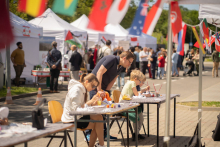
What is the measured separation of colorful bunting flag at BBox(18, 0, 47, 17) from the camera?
7.63 feet

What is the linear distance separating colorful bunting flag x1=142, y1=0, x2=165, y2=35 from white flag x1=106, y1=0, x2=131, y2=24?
1.28 ft

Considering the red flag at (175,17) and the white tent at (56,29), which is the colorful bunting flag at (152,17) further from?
the white tent at (56,29)

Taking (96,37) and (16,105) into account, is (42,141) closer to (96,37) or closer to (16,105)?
(16,105)

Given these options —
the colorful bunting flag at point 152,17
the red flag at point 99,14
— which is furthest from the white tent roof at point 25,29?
the red flag at point 99,14

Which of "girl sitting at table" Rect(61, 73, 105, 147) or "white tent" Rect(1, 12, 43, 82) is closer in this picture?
"girl sitting at table" Rect(61, 73, 105, 147)

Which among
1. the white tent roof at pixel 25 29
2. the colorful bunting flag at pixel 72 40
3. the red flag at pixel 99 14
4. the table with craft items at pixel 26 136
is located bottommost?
the table with craft items at pixel 26 136

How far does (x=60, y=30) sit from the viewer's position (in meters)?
21.0

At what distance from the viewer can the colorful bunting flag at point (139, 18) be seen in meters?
3.17

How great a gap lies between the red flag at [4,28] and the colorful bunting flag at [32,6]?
0.55 meters

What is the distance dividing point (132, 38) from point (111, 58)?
965 inches

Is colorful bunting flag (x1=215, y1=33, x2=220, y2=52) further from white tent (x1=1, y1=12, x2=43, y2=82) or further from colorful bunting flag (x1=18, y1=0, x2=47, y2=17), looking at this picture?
white tent (x1=1, y1=12, x2=43, y2=82)

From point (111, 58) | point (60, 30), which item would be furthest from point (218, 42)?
point (60, 30)

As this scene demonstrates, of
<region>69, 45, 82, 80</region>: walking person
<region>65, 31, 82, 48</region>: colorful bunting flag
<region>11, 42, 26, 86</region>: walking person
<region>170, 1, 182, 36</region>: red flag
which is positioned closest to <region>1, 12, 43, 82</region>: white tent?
<region>11, 42, 26, 86</region>: walking person

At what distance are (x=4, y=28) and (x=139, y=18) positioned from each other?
1.77 metres
